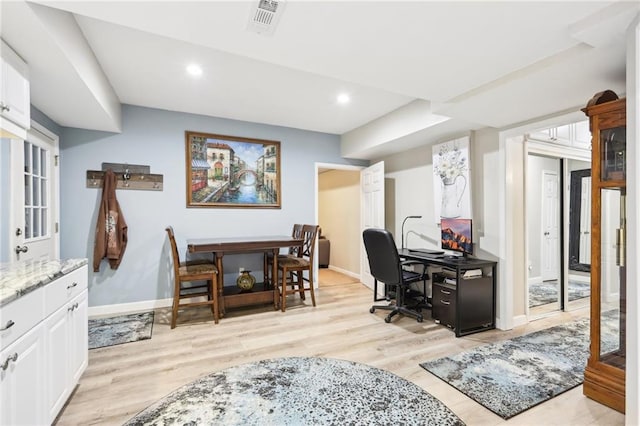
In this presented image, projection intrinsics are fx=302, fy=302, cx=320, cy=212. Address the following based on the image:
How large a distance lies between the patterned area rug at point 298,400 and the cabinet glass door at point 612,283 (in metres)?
2.01

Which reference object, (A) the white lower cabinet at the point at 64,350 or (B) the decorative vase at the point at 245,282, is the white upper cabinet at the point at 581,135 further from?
(A) the white lower cabinet at the point at 64,350

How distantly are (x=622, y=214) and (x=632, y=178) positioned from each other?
59 centimetres

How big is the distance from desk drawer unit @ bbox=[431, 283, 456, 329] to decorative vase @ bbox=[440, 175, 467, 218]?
0.93 meters

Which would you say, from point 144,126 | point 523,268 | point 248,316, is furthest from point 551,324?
point 144,126

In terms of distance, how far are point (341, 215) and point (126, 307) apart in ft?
13.4

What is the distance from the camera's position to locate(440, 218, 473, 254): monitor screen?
3396 mm

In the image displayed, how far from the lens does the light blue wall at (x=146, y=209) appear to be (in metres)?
3.60

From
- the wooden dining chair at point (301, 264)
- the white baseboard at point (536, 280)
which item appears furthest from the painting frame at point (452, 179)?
the white baseboard at point (536, 280)

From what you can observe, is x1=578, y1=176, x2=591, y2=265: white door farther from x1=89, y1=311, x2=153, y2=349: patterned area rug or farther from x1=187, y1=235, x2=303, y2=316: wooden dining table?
x1=89, y1=311, x2=153, y2=349: patterned area rug

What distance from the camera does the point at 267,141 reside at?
180 inches

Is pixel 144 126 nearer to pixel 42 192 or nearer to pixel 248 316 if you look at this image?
pixel 42 192

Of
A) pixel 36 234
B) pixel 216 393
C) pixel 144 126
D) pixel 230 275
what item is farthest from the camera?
pixel 230 275

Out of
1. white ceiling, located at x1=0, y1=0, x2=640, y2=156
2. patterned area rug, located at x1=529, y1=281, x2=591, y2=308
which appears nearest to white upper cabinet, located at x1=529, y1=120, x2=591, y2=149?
white ceiling, located at x1=0, y1=0, x2=640, y2=156

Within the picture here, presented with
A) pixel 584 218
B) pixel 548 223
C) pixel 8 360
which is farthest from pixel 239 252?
pixel 548 223
